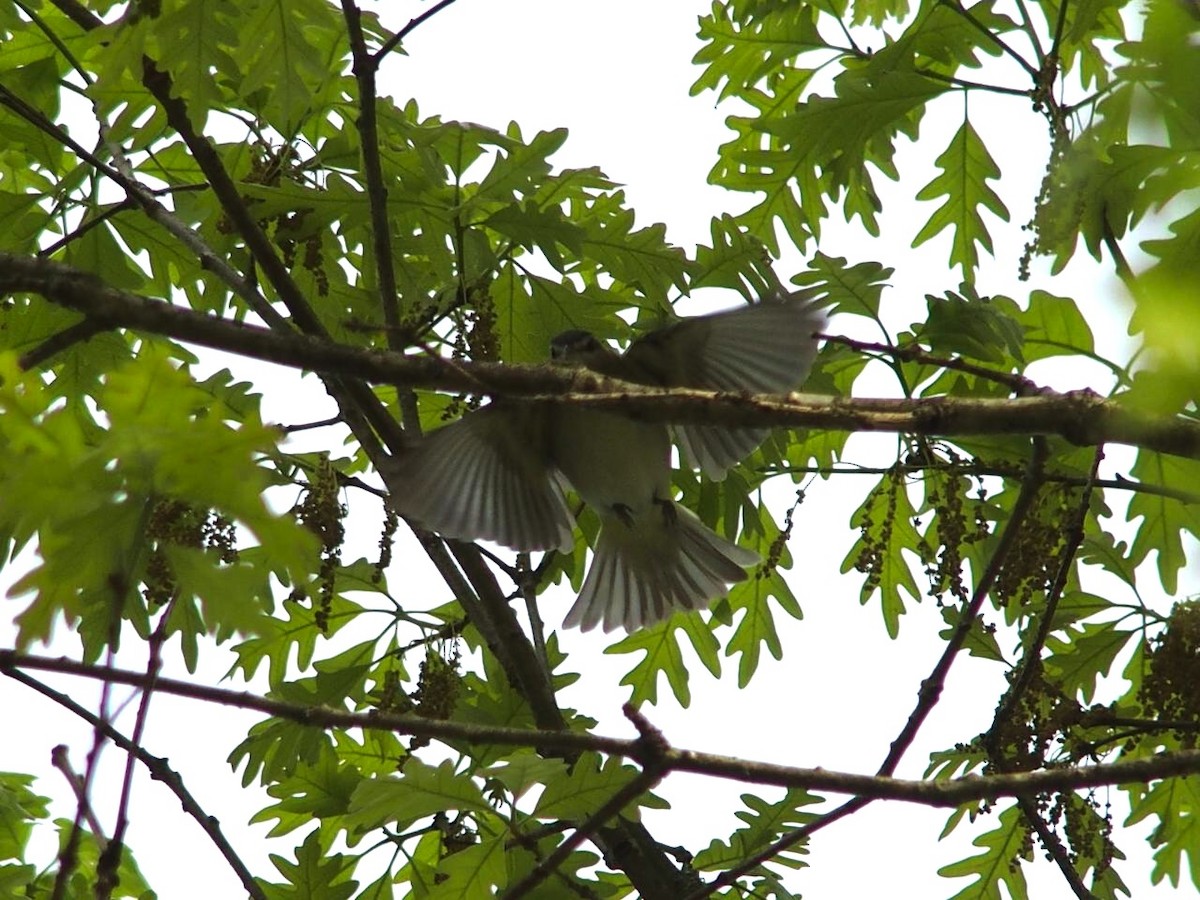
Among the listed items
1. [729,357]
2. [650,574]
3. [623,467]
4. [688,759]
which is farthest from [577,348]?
[688,759]

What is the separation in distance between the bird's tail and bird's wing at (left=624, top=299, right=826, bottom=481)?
460 millimetres

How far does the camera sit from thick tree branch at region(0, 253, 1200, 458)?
1.79 m

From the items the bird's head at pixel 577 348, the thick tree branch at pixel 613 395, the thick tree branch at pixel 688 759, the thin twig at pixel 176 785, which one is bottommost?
the thick tree branch at pixel 688 759

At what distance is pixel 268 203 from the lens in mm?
3385

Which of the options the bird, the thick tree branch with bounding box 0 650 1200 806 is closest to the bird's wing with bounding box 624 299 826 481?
the bird

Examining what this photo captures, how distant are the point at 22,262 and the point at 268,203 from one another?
1.57 meters

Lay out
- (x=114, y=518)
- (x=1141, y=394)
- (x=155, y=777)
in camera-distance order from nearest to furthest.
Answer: (x=1141, y=394), (x=114, y=518), (x=155, y=777)

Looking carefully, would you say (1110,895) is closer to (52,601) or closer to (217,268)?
(217,268)

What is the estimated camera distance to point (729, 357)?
4332mm

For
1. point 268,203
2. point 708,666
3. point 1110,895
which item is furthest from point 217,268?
point 1110,895

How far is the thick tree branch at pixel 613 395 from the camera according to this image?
1.79 m

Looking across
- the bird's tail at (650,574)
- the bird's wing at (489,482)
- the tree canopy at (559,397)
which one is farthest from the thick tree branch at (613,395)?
the bird's tail at (650,574)

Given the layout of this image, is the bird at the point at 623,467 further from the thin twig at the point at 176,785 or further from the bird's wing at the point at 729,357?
the thin twig at the point at 176,785

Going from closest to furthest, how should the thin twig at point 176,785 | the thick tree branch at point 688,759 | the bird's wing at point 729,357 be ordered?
the thick tree branch at point 688,759, the thin twig at point 176,785, the bird's wing at point 729,357
